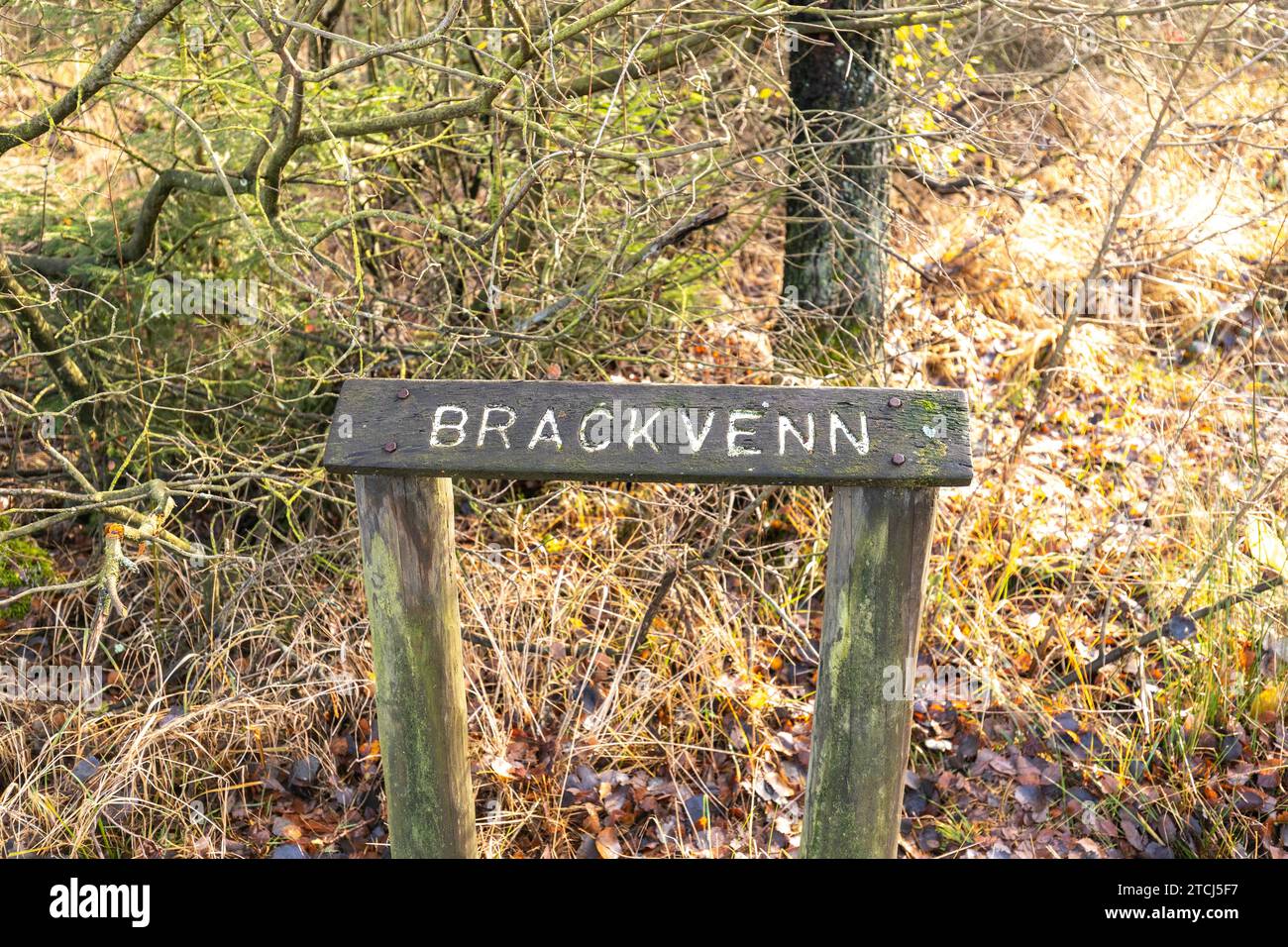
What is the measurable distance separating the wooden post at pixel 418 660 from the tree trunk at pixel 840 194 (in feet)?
8.27

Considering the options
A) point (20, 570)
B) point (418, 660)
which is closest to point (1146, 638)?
point (418, 660)

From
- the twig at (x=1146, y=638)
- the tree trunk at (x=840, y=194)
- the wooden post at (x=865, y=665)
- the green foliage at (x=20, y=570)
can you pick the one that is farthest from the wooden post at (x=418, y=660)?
the tree trunk at (x=840, y=194)

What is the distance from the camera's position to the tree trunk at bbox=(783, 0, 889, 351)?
15.7 feet

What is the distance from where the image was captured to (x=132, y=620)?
14.3 ft

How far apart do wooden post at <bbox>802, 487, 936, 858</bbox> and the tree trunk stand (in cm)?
234

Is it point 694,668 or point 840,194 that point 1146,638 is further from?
point 840,194

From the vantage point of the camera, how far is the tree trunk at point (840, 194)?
4.79 metres

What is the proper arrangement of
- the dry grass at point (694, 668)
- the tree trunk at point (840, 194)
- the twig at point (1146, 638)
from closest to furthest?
the dry grass at point (694, 668), the twig at point (1146, 638), the tree trunk at point (840, 194)

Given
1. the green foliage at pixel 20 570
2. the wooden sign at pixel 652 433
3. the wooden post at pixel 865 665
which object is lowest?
the wooden post at pixel 865 665

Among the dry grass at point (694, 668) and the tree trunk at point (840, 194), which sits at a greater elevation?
the tree trunk at point (840, 194)

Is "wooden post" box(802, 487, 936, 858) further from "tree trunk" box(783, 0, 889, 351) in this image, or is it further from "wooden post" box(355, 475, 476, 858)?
"tree trunk" box(783, 0, 889, 351)

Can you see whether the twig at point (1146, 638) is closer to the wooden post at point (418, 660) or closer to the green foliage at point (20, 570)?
the wooden post at point (418, 660)

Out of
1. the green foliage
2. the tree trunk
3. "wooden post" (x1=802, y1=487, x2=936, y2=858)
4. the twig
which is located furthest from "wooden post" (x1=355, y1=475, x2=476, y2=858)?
the tree trunk
